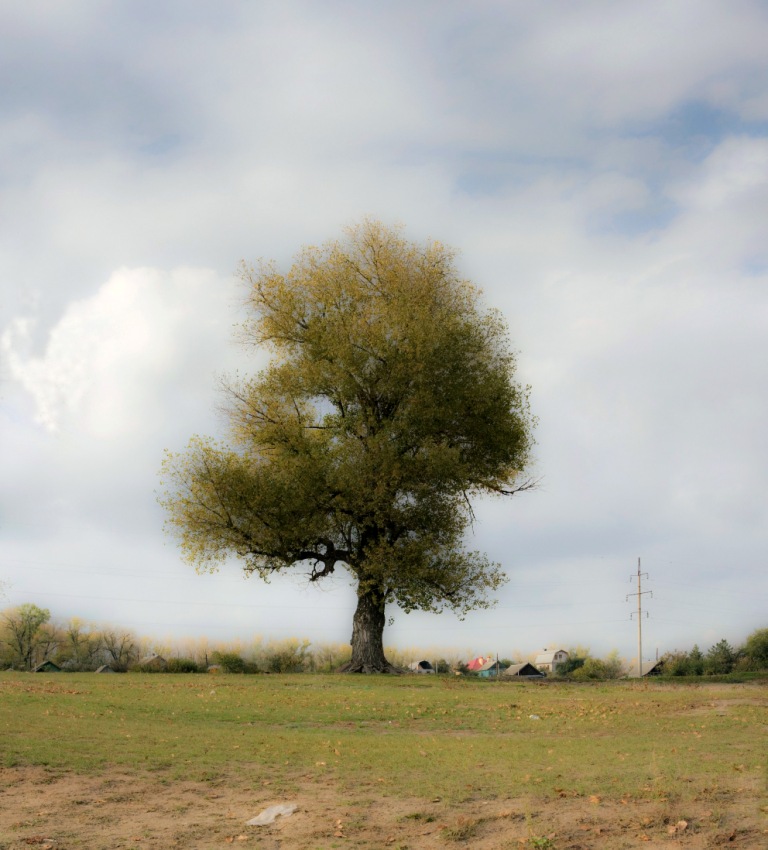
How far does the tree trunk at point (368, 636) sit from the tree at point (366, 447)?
0.19 ft

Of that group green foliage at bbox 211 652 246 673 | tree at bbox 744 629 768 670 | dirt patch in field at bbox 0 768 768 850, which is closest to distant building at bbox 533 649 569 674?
tree at bbox 744 629 768 670

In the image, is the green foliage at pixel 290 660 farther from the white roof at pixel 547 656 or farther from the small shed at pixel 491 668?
the white roof at pixel 547 656

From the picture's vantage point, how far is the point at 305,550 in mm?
33844

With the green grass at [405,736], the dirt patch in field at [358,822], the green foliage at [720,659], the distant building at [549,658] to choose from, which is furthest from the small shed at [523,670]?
the dirt patch in field at [358,822]

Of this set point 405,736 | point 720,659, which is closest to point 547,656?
point 720,659

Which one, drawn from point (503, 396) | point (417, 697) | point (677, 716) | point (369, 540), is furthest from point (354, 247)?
point (677, 716)

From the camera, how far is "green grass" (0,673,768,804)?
11.4m

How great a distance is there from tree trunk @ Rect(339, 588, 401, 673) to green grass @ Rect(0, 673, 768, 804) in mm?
6542

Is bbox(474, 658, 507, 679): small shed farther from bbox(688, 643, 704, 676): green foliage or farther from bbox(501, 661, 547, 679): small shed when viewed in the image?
bbox(688, 643, 704, 676): green foliage

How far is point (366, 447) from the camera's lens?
106ft

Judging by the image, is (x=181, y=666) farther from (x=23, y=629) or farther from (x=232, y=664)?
(x=23, y=629)

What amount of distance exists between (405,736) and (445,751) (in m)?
2.36

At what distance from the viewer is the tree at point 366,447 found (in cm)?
3152

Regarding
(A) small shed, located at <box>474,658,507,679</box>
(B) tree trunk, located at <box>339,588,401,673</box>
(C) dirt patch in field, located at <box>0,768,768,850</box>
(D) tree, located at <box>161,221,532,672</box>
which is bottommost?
(A) small shed, located at <box>474,658,507,679</box>
